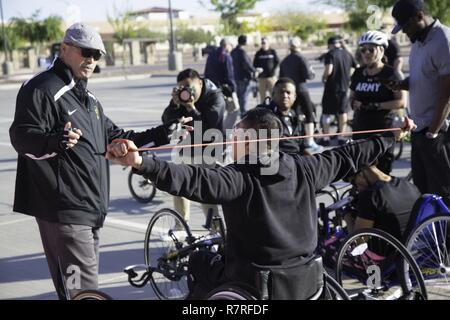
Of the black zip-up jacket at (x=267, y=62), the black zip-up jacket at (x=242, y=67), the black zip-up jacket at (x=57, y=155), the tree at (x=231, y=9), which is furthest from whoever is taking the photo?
the tree at (x=231, y=9)

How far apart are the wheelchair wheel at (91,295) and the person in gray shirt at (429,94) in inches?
107

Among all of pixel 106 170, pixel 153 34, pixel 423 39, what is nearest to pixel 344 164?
pixel 106 170

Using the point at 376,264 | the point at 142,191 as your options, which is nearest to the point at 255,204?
the point at 376,264

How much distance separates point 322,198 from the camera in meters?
Result: 8.20

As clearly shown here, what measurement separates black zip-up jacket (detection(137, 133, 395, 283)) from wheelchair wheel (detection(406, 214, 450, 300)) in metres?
1.40

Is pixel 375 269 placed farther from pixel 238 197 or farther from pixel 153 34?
pixel 153 34

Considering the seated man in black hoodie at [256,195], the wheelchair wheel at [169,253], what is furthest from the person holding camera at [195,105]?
the seated man in black hoodie at [256,195]

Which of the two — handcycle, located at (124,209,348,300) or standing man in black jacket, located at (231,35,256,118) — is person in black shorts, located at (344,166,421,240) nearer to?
handcycle, located at (124,209,348,300)

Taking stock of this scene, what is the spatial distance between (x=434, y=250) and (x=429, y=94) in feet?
3.98

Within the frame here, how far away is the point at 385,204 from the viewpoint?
5.06 meters

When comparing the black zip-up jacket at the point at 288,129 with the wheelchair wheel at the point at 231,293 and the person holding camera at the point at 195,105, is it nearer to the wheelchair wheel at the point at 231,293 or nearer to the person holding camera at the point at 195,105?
the person holding camera at the point at 195,105

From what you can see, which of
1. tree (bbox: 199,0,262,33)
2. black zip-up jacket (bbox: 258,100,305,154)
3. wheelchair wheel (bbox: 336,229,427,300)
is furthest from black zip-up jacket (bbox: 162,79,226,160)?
tree (bbox: 199,0,262,33)

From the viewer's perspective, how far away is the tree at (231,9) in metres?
59.8
